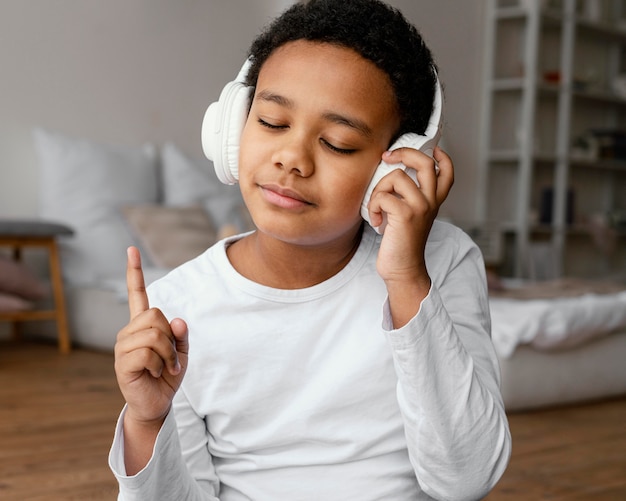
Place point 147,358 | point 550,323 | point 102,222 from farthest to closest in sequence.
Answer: point 102,222 → point 550,323 → point 147,358

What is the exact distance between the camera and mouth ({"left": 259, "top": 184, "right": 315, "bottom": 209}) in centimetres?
90

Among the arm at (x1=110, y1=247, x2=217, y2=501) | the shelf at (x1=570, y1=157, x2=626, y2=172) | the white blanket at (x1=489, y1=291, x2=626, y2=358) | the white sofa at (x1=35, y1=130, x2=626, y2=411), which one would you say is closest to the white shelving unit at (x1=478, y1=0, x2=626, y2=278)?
the shelf at (x1=570, y1=157, x2=626, y2=172)

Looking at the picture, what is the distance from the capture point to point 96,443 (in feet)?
7.52

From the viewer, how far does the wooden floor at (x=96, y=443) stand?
1.97 metres

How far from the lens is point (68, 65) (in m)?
4.34

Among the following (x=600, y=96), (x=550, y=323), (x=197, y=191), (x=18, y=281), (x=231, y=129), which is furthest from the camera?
(x=600, y=96)

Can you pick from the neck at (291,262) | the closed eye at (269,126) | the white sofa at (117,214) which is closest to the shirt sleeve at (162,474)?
the neck at (291,262)

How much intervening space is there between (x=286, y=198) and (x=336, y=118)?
0.10 m

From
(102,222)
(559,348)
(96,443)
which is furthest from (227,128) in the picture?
(102,222)

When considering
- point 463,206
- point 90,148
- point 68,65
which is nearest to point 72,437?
point 90,148

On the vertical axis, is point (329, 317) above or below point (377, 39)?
below

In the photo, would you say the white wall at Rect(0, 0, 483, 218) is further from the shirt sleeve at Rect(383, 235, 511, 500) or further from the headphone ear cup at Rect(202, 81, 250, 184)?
the shirt sleeve at Rect(383, 235, 511, 500)

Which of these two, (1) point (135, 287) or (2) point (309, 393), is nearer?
(1) point (135, 287)

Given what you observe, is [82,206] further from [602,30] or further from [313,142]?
[602,30]
